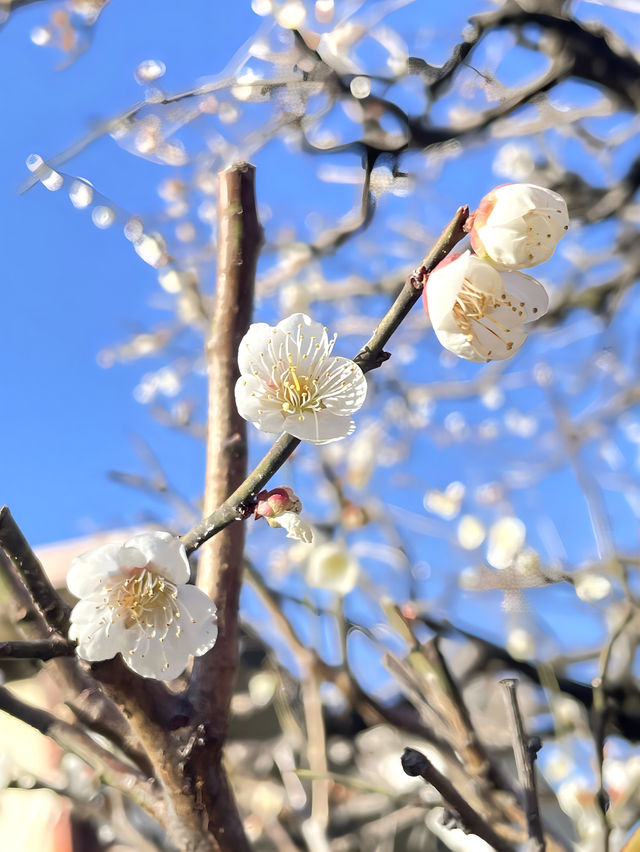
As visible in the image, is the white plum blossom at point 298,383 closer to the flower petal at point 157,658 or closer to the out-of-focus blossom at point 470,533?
the flower petal at point 157,658

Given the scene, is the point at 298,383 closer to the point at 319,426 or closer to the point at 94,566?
the point at 319,426

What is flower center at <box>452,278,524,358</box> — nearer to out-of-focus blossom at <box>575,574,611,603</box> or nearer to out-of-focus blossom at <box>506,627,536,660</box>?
out-of-focus blossom at <box>575,574,611,603</box>

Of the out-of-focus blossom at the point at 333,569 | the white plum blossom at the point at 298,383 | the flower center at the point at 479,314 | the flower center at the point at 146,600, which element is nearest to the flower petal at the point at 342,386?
the white plum blossom at the point at 298,383

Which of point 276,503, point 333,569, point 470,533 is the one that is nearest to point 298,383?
point 276,503

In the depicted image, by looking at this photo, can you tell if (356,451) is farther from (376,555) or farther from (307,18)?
(307,18)

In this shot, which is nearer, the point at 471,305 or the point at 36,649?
the point at 36,649

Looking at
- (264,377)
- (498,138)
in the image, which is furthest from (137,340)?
(264,377)
